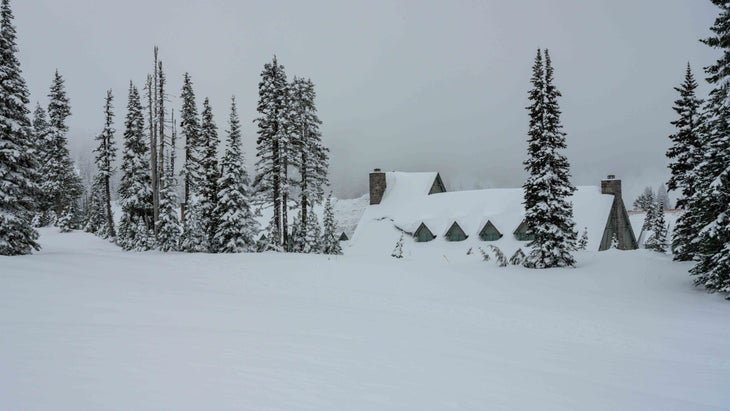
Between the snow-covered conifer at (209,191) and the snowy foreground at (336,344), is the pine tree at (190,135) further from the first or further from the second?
the snowy foreground at (336,344)

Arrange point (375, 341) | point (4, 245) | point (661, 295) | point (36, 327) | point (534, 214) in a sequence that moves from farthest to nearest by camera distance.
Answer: point (534, 214) → point (4, 245) → point (661, 295) → point (375, 341) → point (36, 327)

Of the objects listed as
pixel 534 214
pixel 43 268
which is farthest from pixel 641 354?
pixel 43 268

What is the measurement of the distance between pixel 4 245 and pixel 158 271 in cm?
775

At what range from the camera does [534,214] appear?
23.0 m

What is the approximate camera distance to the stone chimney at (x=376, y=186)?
51312 millimetres

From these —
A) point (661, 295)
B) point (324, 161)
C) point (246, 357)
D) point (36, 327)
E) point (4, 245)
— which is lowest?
point (661, 295)

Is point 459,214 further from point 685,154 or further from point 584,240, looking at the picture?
point 685,154

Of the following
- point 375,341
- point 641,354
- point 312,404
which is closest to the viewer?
point 312,404

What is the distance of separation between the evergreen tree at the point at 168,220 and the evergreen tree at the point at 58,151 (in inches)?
669

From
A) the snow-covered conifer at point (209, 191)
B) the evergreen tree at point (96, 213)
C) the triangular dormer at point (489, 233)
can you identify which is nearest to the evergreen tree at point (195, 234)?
the snow-covered conifer at point (209, 191)

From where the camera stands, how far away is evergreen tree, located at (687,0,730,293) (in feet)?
50.0

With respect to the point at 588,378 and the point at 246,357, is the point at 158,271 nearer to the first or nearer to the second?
the point at 246,357

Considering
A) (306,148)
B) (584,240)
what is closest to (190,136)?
(306,148)

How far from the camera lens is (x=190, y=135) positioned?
37.3 meters
